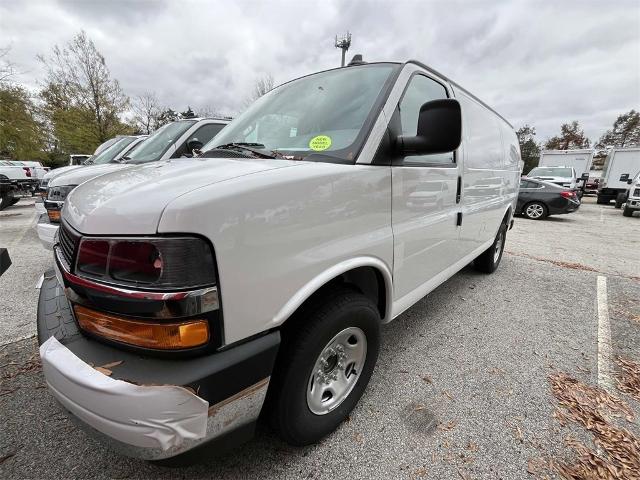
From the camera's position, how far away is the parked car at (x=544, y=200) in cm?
1132

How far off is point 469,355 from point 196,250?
243cm

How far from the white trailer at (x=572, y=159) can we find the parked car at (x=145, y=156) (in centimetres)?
2165

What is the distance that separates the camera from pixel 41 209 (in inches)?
178

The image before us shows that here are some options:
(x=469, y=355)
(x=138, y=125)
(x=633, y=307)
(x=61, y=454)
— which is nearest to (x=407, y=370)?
(x=469, y=355)

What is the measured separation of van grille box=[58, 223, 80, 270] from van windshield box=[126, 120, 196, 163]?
3299 mm

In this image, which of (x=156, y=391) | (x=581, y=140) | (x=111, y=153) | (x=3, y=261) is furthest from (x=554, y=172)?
(x=581, y=140)

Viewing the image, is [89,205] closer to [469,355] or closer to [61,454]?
[61,454]

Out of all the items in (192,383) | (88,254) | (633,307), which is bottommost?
(633,307)

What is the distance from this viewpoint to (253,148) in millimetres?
1919

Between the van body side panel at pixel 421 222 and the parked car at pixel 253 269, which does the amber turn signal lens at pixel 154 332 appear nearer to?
the parked car at pixel 253 269

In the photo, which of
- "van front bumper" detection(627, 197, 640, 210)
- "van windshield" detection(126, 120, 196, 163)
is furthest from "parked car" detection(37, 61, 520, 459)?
"van front bumper" detection(627, 197, 640, 210)

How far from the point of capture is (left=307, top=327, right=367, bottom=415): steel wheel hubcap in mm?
1738

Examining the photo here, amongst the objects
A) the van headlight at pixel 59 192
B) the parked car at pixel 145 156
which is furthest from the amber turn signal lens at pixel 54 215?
the van headlight at pixel 59 192

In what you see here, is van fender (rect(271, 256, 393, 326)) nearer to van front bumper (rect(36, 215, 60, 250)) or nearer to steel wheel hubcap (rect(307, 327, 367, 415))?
steel wheel hubcap (rect(307, 327, 367, 415))
